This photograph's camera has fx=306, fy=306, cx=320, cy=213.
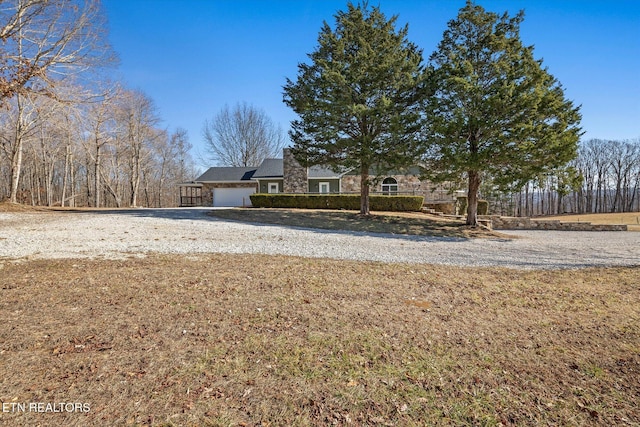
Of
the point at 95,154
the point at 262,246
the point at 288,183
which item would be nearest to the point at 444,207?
the point at 288,183

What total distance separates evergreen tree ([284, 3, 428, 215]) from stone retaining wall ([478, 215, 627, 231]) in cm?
713

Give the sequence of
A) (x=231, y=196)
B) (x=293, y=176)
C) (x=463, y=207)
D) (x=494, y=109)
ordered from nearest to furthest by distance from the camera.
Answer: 1. (x=494, y=109)
2. (x=463, y=207)
3. (x=293, y=176)
4. (x=231, y=196)

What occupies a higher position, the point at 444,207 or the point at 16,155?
the point at 16,155

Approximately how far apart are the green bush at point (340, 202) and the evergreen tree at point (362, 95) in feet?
14.1

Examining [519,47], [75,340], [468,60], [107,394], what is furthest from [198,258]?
[519,47]

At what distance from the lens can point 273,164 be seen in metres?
28.1

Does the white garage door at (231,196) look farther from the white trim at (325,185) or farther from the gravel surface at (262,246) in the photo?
the gravel surface at (262,246)

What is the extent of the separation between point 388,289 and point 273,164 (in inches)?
971

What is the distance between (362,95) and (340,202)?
7.33 m

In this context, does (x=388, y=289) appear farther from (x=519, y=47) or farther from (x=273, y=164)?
(x=273, y=164)

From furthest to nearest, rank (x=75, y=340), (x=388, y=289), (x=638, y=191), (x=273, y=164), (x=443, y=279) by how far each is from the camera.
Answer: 1. (x=638, y=191)
2. (x=273, y=164)
3. (x=443, y=279)
4. (x=388, y=289)
5. (x=75, y=340)

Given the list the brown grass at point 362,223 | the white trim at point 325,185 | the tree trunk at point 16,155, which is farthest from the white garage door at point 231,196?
the tree trunk at point 16,155

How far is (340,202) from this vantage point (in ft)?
64.5

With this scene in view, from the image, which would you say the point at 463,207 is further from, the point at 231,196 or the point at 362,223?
the point at 231,196
